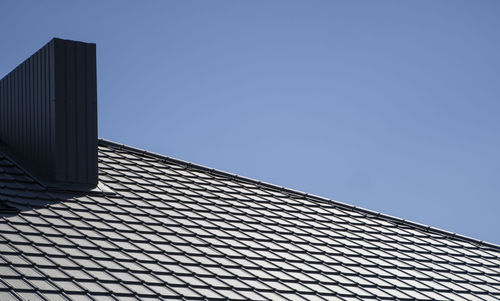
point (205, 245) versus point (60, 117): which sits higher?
point (60, 117)

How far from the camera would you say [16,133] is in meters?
Answer: 15.9

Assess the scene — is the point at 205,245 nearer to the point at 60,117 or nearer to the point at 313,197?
the point at 60,117

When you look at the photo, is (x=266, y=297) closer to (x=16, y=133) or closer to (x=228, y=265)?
(x=228, y=265)

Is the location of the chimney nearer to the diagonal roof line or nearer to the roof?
the roof

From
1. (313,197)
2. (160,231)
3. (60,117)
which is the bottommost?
(160,231)

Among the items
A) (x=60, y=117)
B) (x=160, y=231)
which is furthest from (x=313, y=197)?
(x=60, y=117)

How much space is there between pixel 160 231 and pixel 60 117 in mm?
3518

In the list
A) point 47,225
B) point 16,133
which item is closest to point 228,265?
point 47,225

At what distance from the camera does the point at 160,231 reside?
12.2 metres

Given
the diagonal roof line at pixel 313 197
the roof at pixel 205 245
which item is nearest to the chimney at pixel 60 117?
the roof at pixel 205 245

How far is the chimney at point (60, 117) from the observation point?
13.8 m

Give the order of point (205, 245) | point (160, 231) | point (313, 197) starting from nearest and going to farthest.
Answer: point (205, 245)
point (160, 231)
point (313, 197)

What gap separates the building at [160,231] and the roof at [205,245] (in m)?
0.03

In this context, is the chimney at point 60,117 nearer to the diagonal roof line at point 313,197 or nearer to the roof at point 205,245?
the roof at point 205,245
